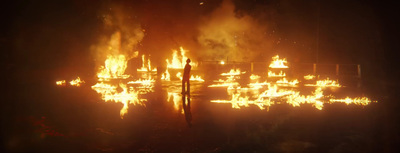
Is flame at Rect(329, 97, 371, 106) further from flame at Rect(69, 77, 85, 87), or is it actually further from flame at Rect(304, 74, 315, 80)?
flame at Rect(69, 77, 85, 87)

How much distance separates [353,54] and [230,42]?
9.41 meters

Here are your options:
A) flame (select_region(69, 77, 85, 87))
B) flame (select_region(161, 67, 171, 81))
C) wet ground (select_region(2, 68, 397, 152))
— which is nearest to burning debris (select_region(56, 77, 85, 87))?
flame (select_region(69, 77, 85, 87))

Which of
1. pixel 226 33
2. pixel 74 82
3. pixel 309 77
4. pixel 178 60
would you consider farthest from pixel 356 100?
pixel 74 82

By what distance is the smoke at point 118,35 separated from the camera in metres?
20.1

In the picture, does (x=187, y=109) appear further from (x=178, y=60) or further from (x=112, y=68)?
(x=112, y=68)

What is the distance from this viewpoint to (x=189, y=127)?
316 inches

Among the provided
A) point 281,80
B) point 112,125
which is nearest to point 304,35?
point 281,80

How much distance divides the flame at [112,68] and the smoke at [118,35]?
440 millimetres

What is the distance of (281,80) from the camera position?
22.1 m

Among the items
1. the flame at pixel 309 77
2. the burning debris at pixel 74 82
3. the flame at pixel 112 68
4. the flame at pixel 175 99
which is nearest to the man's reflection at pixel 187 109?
the flame at pixel 175 99

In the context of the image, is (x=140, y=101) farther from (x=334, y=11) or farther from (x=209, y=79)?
(x=334, y=11)

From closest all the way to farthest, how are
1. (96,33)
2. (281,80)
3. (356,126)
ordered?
(356,126), (96,33), (281,80)

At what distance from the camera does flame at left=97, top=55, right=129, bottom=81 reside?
23.6m

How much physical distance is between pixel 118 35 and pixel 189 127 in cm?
1662
